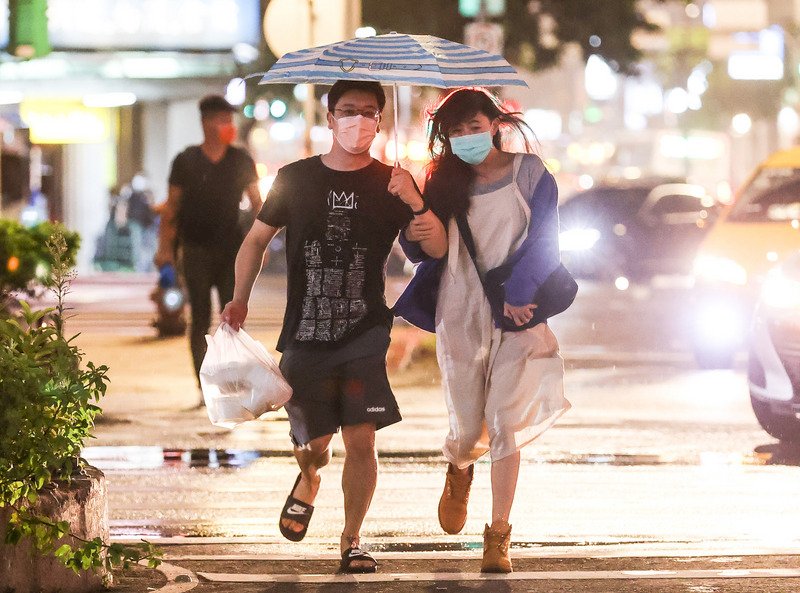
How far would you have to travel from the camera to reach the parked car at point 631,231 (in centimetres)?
2808

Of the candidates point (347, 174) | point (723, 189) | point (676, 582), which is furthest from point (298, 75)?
point (723, 189)

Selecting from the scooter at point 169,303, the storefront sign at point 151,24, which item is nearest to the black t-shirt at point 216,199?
the scooter at point 169,303

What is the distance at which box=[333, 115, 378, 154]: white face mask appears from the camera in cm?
673

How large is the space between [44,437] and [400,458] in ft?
12.9

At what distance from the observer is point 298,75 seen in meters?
6.73

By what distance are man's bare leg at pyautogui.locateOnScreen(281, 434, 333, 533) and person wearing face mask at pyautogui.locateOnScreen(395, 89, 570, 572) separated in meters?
0.51

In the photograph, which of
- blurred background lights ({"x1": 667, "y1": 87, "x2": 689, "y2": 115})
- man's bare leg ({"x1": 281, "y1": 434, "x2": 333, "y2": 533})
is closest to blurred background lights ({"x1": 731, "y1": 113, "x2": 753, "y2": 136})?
blurred background lights ({"x1": 667, "y1": 87, "x2": 689, "y2": 115})

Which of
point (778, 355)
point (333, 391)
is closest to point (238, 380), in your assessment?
point (333, 391)

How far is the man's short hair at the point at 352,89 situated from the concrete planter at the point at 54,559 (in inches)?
64.4

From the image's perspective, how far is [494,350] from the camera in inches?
273

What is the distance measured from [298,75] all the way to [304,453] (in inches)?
55.6

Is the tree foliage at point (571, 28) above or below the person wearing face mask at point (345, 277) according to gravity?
above

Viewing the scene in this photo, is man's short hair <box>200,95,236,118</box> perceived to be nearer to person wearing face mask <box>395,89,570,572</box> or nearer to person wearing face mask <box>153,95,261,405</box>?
person wearing face mask <box>153,95,261,405</box>

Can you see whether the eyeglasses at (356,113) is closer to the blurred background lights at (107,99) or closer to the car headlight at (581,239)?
the car headlight at (581,239)
